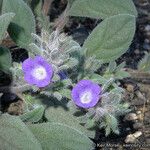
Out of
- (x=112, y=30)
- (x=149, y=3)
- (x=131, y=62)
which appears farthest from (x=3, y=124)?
(x=149, y=3)

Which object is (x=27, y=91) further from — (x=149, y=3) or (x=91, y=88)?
(x=149, y=3)

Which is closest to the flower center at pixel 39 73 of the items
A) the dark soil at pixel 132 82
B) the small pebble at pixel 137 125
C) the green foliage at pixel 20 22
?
the green foliage at pixel 20 22

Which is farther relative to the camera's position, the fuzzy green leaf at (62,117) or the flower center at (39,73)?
the fuzzy green leaf at (62,117)

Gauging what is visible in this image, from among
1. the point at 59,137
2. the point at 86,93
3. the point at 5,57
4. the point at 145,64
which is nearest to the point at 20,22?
the point at 5,57

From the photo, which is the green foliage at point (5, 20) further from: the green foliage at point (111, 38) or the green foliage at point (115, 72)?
the green foliage at point (115, 72)

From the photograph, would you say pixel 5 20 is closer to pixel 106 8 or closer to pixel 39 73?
pixel 39 73
